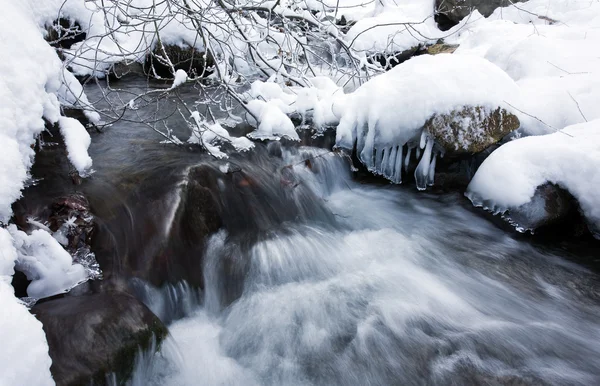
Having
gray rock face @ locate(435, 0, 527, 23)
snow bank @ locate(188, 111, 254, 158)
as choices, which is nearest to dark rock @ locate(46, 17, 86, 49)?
snow bank @ locate(188, 111, 254, 158)

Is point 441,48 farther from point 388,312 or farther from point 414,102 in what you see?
point 388,312

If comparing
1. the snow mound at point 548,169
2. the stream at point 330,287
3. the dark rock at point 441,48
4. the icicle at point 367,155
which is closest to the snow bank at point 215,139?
the stream at point 330,287

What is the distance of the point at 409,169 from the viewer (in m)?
3.81

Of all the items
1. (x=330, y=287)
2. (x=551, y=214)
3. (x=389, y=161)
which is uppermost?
(x=389, y=161)

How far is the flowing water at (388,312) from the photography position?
2035 mm

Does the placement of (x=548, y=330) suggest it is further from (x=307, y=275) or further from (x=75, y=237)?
(x=75, y=237)

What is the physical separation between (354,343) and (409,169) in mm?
2078

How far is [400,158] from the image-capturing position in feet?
12.1

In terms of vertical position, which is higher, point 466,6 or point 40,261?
point 466,6

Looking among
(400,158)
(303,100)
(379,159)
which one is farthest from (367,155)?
(303,100)

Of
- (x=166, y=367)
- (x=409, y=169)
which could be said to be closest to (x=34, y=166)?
(x=166, y=367)

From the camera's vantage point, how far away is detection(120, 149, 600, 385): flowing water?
2.04 meters

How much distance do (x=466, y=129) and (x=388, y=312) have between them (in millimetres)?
1794

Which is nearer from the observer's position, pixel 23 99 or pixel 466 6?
pixel 23 99
